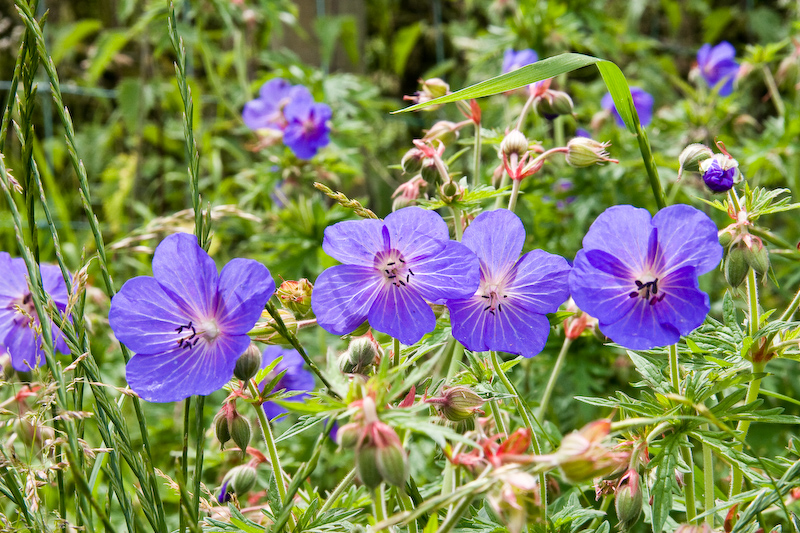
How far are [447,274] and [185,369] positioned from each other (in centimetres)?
27

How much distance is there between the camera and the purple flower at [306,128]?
1828 millimetres

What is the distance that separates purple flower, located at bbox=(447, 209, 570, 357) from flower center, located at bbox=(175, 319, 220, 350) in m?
0.24

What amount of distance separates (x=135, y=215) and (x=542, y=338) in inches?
107

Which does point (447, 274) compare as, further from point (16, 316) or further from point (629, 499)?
point (16, 316)

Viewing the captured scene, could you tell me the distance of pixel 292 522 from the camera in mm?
718

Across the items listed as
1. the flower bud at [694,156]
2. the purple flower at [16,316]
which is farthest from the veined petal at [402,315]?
the purple flower at [16,316]

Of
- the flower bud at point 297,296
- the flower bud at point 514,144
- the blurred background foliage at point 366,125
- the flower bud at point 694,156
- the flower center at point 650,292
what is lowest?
the blurred background foliage at point 366,125

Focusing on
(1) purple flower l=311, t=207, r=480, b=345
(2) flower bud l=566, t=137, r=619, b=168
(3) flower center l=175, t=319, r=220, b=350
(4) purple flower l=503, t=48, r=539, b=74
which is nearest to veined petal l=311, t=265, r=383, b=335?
(1) purple flower l=311, t=207, r=480, b=345

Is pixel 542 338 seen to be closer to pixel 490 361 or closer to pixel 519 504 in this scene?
pixel 490 361

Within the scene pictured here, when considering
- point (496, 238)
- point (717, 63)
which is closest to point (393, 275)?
point (496, 238)

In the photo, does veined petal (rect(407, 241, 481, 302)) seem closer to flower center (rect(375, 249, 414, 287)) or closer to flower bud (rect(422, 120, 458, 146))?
flower center (rect(375, 249, 414, 287))

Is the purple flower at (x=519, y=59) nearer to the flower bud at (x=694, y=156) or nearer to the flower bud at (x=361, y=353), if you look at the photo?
the flower bud at (x=694, y=156)

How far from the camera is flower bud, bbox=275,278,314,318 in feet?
2.37

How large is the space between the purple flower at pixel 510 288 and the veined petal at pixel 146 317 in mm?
288
